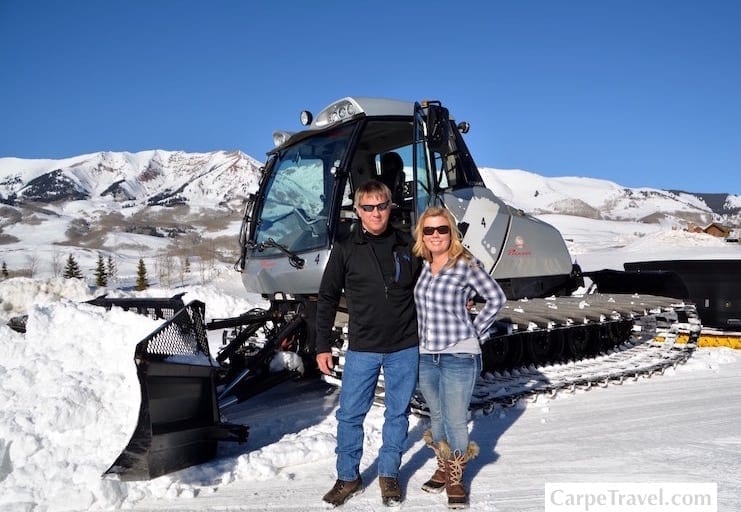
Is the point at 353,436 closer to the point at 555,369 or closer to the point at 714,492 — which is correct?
the point at 714,492

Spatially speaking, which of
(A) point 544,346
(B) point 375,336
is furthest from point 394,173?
(B) point 375,336

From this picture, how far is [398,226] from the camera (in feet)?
21.2

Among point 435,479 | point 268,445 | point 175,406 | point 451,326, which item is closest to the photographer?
point 451,326

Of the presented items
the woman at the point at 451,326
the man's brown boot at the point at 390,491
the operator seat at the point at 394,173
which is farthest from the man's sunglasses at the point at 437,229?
the operator seat at the point at 394,173

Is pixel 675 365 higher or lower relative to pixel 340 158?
lower

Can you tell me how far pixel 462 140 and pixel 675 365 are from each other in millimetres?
3886

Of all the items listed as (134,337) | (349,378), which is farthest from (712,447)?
(134,337)

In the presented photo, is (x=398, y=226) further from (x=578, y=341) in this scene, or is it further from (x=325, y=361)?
(x=578, y=341)

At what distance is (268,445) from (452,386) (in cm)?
181

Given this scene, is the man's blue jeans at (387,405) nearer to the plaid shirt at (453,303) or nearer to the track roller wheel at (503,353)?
the plaid shirt at (453,303)

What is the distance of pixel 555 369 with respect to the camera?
7.22 m

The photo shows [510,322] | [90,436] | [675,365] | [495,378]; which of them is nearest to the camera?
[90,436]

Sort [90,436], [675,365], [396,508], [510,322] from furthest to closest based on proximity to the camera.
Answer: [675,365] < [510,322] < [90,436] < [396,508]

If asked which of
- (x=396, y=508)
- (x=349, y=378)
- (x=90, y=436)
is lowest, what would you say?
(x=396, y=508)
